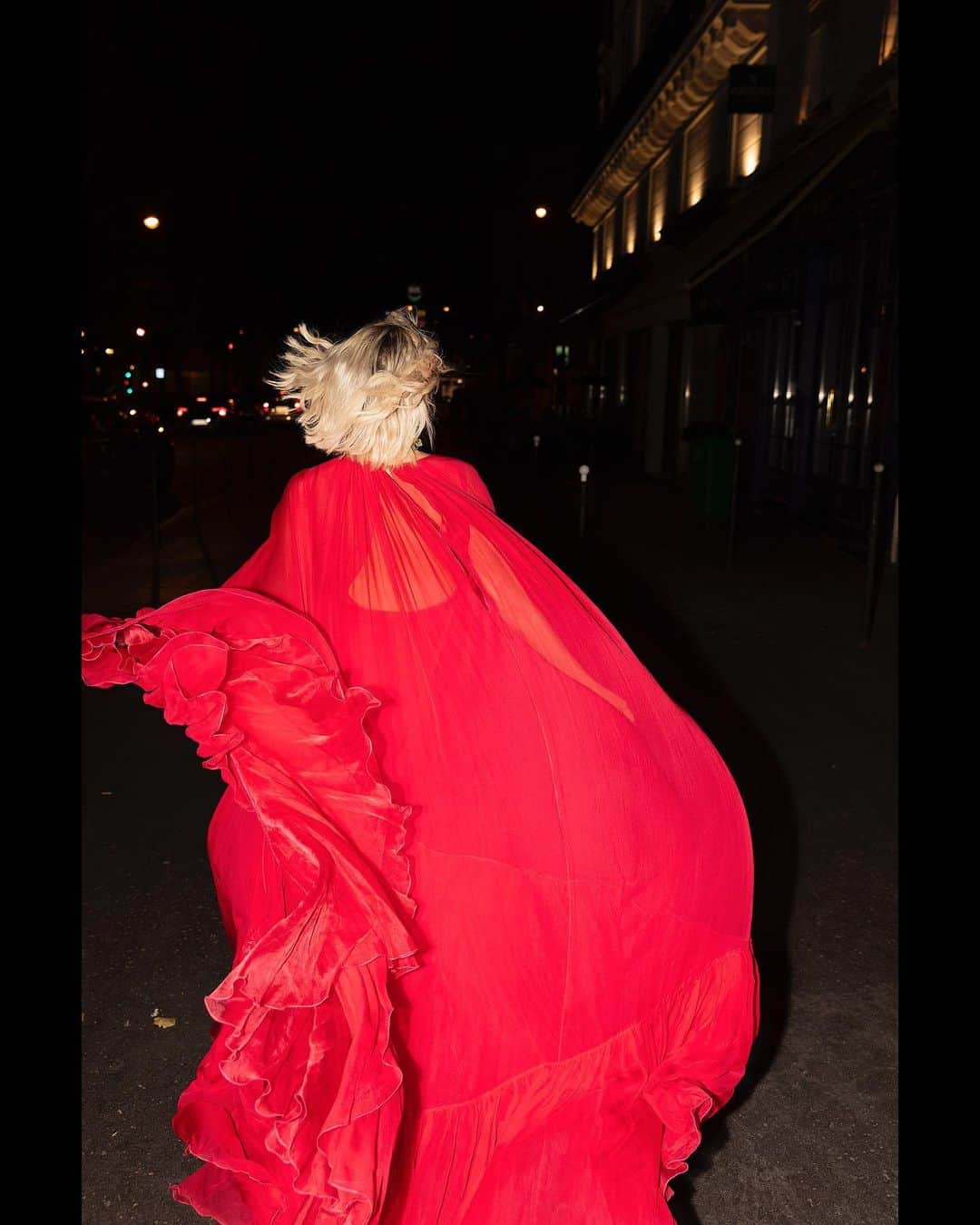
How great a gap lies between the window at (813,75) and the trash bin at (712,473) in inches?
196

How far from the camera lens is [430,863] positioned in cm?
233

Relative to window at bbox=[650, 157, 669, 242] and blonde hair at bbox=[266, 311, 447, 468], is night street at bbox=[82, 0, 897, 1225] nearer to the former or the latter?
blonde hair at bbox=[266, 311, 447, 468]

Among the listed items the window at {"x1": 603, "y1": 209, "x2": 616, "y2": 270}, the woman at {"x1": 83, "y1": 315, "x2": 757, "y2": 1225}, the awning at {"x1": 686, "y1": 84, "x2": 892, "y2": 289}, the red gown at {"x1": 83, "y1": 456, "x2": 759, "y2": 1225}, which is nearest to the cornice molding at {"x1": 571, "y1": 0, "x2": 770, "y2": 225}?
the window at {"x1": 603, "y1": 209, "x2": 616, "y2": 270}

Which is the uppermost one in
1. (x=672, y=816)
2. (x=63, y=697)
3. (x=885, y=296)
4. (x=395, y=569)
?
(x=885, y=296)

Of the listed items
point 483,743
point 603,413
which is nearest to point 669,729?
point 483,743

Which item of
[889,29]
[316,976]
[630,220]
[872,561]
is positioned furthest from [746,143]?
[316,976]

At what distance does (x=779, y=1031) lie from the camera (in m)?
3.44

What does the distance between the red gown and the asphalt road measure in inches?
15.6

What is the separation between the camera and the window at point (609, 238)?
36037mm

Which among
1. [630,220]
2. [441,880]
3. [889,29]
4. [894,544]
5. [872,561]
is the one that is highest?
[630,220]

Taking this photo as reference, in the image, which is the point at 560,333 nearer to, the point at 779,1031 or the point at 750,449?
the point at 750,449

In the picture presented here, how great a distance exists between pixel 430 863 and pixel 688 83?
23399 mm

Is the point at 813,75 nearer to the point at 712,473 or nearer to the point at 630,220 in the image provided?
the point at 712,473

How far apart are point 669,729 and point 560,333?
104 ft
